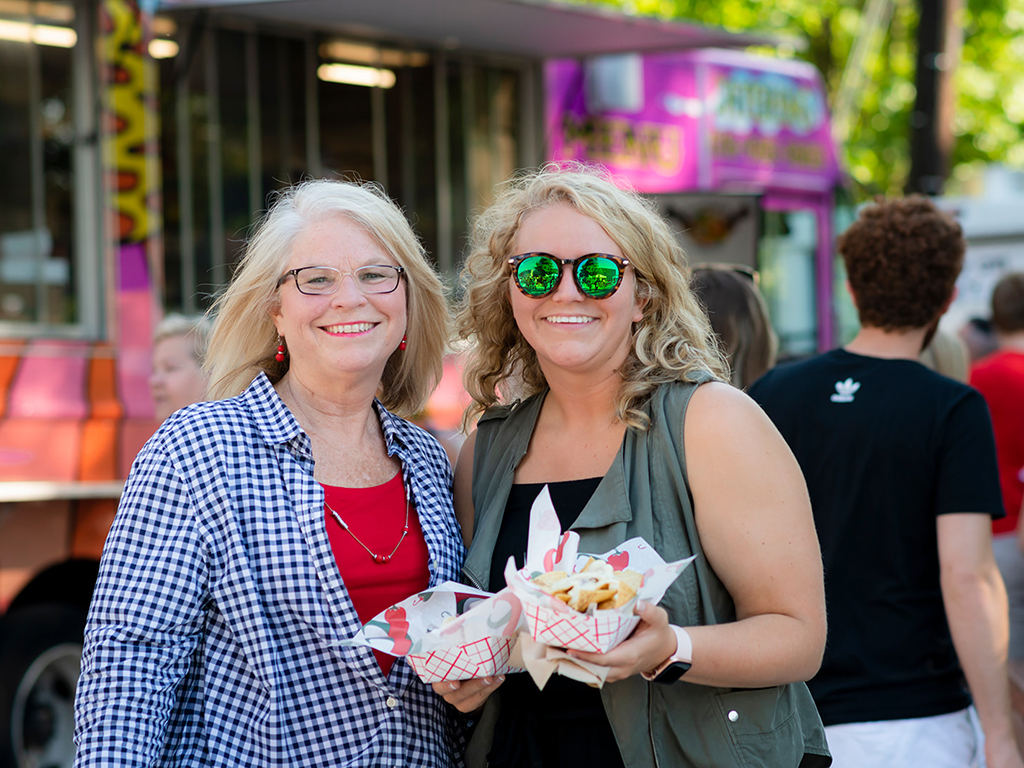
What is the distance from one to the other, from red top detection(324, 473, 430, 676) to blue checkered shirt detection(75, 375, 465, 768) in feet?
0.26

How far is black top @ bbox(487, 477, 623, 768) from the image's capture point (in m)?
2.30

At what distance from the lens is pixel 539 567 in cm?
202

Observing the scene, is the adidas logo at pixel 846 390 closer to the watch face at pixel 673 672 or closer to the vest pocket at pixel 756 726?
the vest pocket at pixel 756 726

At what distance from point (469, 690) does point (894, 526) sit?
4.26 feet

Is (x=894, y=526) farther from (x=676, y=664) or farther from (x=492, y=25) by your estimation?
(x=492, y=25)

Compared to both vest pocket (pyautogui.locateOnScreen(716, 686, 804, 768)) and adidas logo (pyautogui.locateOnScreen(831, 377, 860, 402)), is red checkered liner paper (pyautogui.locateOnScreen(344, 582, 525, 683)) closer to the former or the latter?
vest pocket (pyautogui.locateOnScreen(716, 686, 804, 768))

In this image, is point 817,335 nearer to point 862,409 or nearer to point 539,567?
point 862,409

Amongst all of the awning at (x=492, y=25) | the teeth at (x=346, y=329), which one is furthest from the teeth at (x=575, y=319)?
the awning at (x=492, y=25)

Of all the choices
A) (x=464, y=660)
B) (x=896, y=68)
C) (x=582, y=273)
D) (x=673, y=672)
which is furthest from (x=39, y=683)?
(x=896, y=68)

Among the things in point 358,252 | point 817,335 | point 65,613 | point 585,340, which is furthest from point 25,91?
point 817,335

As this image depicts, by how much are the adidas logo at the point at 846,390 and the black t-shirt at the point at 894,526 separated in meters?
0.01

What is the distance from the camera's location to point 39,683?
4910 mm

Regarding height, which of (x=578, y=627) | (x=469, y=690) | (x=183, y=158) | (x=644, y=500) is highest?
(x=183, y=158)

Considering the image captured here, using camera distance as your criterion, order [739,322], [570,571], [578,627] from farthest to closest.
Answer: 1. [739,322]
2. [570,571]
3. [578,627]
